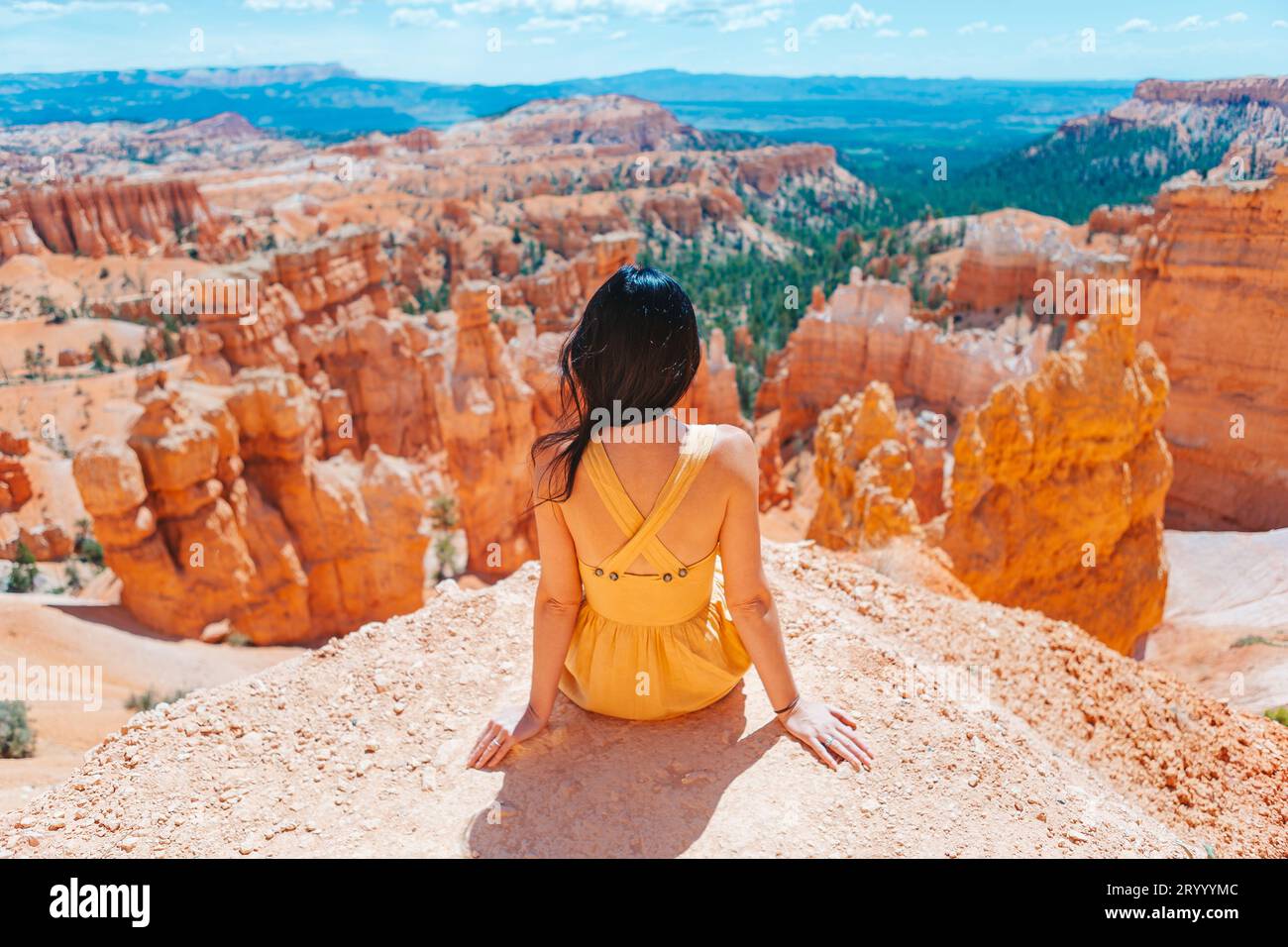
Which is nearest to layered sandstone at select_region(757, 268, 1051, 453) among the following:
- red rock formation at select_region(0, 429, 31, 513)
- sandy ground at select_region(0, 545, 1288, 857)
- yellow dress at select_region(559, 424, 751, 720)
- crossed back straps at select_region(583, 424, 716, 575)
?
sandy ground at select_region(0, 545, 1288, 857)

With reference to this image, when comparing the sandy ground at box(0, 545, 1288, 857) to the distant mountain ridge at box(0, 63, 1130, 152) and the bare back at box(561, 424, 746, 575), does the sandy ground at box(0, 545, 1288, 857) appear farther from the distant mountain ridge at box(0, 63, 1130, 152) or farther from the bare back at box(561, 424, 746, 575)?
the distant mountain ridge at box(0, 63, 1130, 152)

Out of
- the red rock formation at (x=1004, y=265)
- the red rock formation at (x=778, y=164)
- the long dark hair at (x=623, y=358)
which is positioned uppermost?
the red rock formation at (x=778, y=164)

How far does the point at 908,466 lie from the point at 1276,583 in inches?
168

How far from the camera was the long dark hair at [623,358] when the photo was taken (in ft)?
9.33

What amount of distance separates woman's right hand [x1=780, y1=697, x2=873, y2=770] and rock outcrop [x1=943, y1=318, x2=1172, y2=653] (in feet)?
27.5

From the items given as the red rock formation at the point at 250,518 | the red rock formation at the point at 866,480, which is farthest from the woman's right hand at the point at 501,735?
the red rock formation at the point at 250,518

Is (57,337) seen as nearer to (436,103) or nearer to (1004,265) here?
(1004,265)

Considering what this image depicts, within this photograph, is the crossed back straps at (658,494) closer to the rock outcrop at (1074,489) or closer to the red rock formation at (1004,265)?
the rock outcrop at (1074,489)

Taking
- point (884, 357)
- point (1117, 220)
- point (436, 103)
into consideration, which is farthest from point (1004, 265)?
point (436, 103)

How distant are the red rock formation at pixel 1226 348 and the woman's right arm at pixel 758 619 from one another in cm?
1169

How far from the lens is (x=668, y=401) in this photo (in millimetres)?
3000

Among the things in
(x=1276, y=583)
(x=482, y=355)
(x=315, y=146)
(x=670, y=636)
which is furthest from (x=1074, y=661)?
(x=315, y=146)

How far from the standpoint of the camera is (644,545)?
10.2 ft
